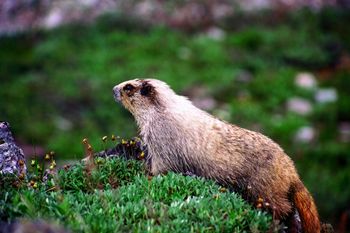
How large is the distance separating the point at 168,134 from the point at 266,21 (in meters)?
15.2

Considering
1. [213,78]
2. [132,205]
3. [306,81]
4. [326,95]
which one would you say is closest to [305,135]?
[326,95]

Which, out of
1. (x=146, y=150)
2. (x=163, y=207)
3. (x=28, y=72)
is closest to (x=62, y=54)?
(x=28, y=72)

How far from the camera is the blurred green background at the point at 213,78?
53.9ft

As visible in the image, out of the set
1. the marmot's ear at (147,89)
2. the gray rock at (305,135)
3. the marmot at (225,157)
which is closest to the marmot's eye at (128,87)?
the marmot's ear at (147,89)

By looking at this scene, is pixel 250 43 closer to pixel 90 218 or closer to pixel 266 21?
pixel 266 21

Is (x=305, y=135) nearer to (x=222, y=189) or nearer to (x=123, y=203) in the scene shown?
(x=222, y=189)

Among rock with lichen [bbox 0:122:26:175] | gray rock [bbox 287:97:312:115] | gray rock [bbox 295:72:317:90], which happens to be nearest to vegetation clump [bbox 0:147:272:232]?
rock with lichen [bbox 0:122:26:175]

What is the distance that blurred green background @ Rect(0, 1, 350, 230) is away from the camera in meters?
16.4

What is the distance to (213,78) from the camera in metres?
19.2

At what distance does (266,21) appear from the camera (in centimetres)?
2277

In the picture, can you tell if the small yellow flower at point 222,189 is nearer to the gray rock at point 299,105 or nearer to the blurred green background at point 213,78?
the blurred green background at point 213,78

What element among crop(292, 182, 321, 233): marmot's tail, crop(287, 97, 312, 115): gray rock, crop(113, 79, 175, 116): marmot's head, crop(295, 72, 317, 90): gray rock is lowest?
crop(287, 97, 312, 115): gray rock

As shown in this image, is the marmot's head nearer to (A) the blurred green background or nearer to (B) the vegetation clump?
(B) the vegetation clump

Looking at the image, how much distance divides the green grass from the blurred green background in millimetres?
7176
